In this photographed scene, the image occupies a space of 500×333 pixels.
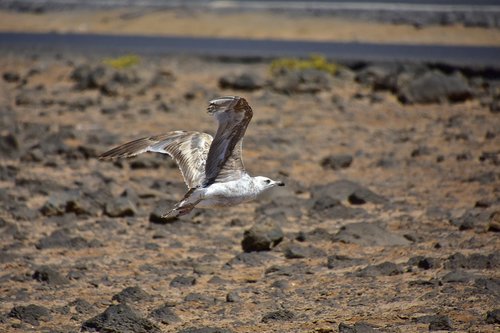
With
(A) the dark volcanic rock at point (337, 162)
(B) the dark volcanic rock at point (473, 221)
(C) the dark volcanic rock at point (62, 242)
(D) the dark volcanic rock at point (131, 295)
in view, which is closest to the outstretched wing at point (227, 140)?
(D) the dark volcanic rock at point (131, 295)

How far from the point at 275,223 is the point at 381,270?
1834 mm

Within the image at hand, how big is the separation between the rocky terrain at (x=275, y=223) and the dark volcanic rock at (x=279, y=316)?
0.04 ft

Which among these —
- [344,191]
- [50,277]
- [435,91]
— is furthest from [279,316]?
[435,91]

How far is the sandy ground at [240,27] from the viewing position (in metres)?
33.9

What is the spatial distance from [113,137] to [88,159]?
2028 mm

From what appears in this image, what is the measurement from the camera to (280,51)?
30406mm

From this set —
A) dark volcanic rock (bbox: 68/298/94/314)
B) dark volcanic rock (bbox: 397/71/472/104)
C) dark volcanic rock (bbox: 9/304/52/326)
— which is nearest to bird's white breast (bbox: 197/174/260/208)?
dark volcanic rock (bbox: 68/298/94/314)

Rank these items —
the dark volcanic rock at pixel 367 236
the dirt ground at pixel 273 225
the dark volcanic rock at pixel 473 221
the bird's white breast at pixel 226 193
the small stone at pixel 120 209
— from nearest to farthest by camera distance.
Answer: the bird's white breast at pixel 226 193 < the dirt ground at pixel 273 225 < the dark volcanic rock at pixel 367 236 < the dark volcanic rock at pixel 473 221 < the small stone at pixel 120 209

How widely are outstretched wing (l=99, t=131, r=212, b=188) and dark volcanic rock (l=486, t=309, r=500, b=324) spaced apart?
2.68m

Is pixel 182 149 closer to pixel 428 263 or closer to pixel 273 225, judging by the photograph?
pixel 273 225

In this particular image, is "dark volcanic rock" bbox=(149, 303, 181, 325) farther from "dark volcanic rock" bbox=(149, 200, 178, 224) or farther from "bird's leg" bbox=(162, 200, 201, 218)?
"dark volcanic rock" bbox=(149, 200, 178, 224)

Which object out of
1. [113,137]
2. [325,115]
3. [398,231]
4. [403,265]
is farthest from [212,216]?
[325,115]

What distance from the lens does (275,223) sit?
39.5 feet

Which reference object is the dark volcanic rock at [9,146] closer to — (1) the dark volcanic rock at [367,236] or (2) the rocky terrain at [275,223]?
(2) the rocky terrain at [275,223]
